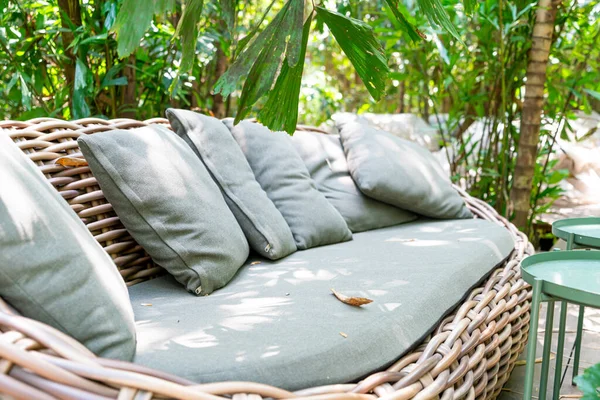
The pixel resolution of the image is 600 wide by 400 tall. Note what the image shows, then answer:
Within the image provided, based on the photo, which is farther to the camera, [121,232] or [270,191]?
[270,191]

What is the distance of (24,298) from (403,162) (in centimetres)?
181

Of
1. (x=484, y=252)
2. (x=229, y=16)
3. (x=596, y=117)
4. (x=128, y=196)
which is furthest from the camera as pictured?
(x=596, y=117)

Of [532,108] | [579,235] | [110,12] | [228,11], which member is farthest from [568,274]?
[532,108]

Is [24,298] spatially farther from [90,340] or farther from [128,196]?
[128,196]

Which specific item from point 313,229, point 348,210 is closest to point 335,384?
point 313,229

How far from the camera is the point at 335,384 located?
3.66ft

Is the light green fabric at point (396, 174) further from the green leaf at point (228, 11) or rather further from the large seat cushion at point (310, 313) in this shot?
the green leaf at point (228, 11)

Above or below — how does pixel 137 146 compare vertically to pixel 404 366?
above

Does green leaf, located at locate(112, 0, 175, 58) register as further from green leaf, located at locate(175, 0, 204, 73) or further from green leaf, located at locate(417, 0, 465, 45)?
green leaf, located at locate(417, 0, 465, 45)

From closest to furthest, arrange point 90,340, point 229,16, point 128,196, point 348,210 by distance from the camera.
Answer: point 90,340
point 229,16
point 128,196
point 348,210

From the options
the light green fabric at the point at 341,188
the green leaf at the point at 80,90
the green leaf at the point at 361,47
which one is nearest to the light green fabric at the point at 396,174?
the light green fabric at the point at 341,188

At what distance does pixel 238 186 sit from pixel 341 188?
687mm

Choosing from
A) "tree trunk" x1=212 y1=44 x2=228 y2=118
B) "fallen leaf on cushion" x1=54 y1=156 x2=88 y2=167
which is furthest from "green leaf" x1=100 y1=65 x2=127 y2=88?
"tree trunk" x1=212 y1=44 x2=228 y2=118

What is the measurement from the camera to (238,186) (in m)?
1.90
